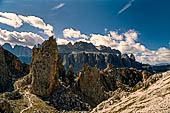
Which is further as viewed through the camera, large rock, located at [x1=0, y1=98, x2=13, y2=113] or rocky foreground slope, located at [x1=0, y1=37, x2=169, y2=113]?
rocky foreground slope, located at [x1=0, y1=37, x2=169, y2=113]

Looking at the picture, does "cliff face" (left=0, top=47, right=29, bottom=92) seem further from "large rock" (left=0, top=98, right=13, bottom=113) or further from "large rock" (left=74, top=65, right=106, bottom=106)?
"large rock" (left=0, top=98, right=13, bottom=113)

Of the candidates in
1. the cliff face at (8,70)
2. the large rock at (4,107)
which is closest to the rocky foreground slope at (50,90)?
the cliff face at (8,70)

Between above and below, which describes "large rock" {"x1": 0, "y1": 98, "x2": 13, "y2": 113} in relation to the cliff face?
below

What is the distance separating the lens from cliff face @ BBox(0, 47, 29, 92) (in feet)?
554

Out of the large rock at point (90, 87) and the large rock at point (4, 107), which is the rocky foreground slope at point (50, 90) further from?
the large rock at point (4, 107)

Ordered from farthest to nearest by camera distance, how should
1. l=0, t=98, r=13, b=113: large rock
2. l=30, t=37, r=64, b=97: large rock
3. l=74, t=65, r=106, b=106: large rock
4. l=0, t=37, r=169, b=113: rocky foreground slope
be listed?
l=74, t=65, r=106, b=106: large rock
l=30, t=37, r=64, b=97: large rock
l=0, t=37, r=169, b=113: rocky foreground slope
l=0, t=98, r=13, b=113: large rock

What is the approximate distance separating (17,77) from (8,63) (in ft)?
68.0

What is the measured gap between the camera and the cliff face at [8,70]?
168875mm

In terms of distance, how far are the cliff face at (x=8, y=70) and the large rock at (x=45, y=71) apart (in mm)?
34509

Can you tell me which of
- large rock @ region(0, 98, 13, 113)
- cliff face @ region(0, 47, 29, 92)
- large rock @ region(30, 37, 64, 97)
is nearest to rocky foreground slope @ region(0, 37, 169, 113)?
large rock @ region(30, 37, 64, 97)

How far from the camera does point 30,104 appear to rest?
119 m

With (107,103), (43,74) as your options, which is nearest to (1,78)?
(43,74)

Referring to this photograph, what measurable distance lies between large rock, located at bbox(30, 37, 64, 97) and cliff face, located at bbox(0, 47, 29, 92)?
3451cm

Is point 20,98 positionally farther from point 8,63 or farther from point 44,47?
point 8,63
